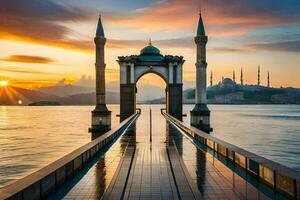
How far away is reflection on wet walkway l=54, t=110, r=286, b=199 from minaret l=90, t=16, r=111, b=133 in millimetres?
29120

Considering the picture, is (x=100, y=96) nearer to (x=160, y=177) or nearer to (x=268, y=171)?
(x=160, y=177)

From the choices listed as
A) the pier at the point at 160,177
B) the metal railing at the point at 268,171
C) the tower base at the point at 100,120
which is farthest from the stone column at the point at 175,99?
the metal railing at the point at 268,171

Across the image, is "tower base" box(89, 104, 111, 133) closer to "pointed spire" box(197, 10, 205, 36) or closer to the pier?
"pointed spire" box(197, 10, 205, 36)

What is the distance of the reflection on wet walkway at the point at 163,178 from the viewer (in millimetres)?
11430

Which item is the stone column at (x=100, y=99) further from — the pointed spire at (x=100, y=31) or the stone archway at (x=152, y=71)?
the stone archway at (x=152, y=71)

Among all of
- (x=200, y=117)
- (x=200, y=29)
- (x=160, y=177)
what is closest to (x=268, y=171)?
(x=160, y=177)

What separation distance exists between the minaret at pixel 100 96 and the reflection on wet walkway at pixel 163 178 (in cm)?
2912

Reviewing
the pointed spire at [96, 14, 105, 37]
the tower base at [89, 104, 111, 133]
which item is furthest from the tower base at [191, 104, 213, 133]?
the pointed spire at [96, 14, 105, 37]

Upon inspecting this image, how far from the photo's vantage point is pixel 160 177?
543 inches

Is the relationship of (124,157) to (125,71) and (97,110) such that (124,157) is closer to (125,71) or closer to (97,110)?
(97,110)

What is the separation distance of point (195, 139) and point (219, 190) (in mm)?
15072

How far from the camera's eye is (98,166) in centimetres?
1628

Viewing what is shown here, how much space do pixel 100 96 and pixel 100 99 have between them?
1.37 ft

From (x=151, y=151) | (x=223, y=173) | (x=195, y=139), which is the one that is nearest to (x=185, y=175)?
Answer: (x=223, y=173)
